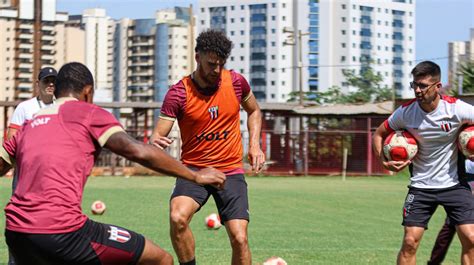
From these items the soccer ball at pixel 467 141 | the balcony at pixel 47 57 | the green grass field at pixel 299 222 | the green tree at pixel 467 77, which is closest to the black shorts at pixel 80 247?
the soccer ball at pixel 467 141

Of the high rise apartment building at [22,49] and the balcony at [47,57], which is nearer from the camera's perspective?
the high rise apartment building at [22,49]

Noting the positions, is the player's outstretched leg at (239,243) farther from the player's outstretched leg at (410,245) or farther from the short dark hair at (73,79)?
the short dark hair at (73,79)

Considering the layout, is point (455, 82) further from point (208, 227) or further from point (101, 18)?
point (101, 18)

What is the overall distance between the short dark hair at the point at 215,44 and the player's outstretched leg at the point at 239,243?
1551 mm

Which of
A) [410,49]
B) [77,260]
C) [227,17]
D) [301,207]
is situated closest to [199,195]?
[77,260]

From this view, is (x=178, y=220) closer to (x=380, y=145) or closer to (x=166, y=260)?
(x=380, y=145)

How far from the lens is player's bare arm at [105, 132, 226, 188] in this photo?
666 centimetres

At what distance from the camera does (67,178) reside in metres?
6.53

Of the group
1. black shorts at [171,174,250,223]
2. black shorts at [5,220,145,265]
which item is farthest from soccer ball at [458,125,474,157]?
black shorts at [5,220,145,265]

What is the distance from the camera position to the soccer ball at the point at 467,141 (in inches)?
376

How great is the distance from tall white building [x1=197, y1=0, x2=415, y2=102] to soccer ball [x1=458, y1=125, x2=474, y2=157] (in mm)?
108475

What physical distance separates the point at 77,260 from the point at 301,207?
1683 cm

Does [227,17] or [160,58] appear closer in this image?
[227,17]

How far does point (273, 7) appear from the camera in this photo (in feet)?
423
